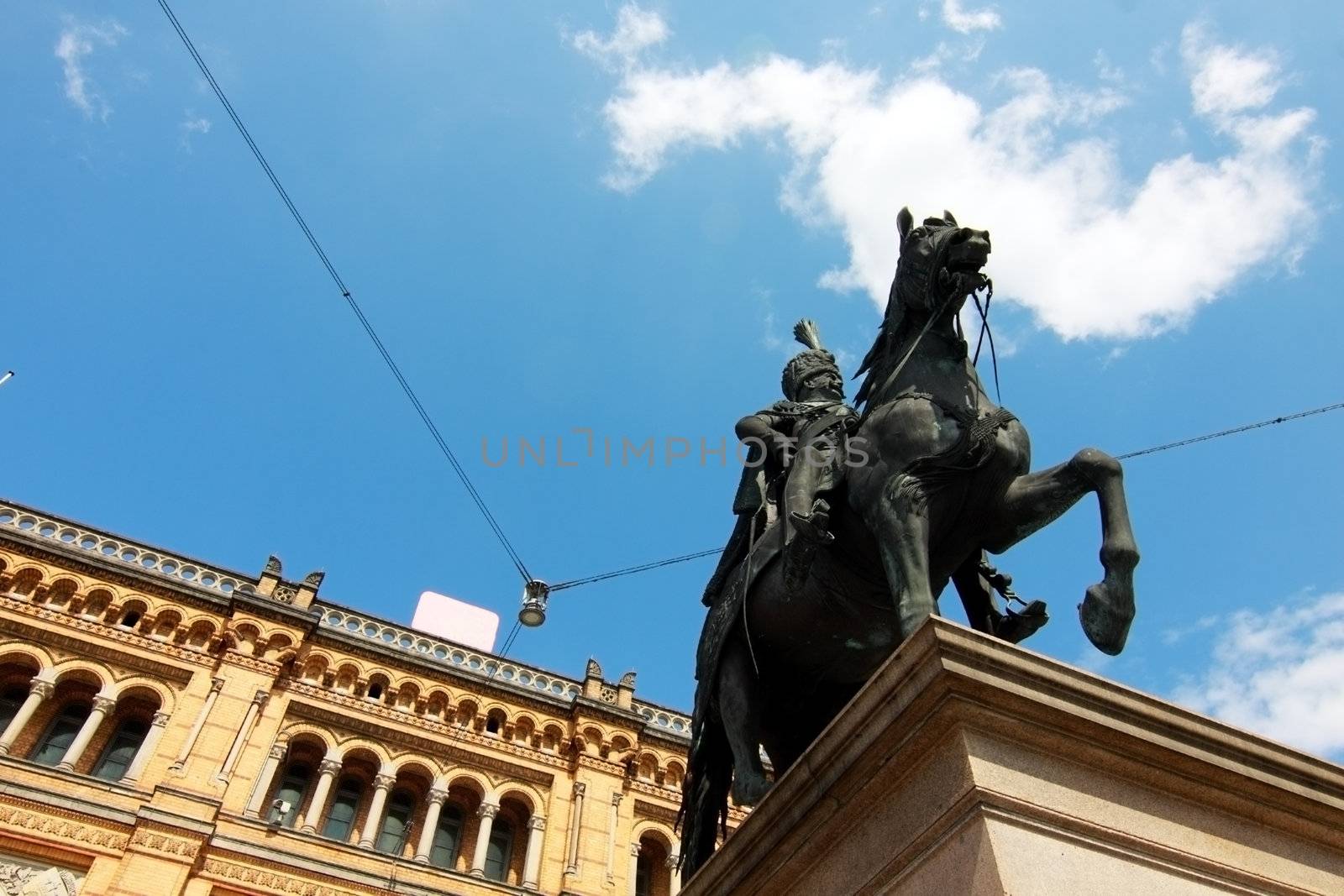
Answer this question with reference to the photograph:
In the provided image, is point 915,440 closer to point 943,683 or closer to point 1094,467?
point 1094,467

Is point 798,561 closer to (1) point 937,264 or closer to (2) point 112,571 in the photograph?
(1) point 937,264

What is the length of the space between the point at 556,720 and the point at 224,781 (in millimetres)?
7378

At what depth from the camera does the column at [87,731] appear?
60.4 feet

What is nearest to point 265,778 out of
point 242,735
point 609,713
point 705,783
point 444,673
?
point 242,735

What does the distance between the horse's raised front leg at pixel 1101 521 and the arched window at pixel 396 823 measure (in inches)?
750

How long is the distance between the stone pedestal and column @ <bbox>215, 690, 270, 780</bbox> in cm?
1912

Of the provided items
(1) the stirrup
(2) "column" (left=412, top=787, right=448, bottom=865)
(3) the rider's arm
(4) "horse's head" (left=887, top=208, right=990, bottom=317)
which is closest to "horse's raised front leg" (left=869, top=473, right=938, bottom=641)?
(1) the stirrup

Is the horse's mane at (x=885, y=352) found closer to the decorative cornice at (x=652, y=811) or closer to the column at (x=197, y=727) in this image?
the column at (x=197, y=727)

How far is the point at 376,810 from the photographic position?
2023 cm

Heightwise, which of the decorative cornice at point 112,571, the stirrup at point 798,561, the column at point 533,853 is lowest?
the stirrup at point 798,561

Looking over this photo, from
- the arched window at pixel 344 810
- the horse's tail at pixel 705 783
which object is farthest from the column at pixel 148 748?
the horse's tail at pixel 705 783

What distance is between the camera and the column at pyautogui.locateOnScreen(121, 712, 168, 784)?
18.6 meters

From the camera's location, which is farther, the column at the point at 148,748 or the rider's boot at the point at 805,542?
the column at the point at 148,748

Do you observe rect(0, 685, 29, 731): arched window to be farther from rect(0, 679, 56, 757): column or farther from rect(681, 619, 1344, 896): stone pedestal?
→ rect(681, 619, 1344, 896): stone pedestal
